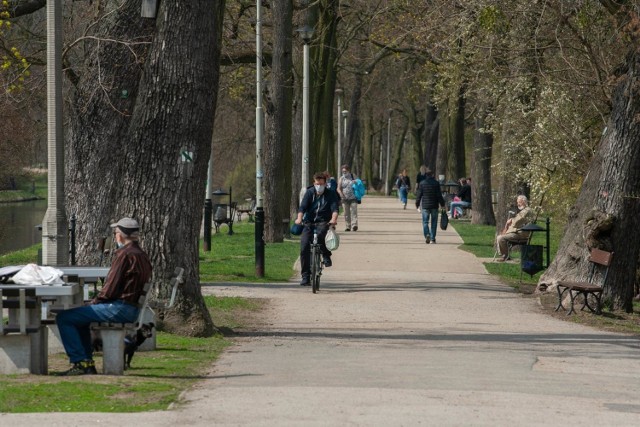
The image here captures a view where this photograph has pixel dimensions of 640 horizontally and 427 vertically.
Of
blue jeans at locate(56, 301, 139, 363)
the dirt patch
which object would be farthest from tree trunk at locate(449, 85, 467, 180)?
blue jeans at locate(56, 301, 139, 363)

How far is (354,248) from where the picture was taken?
31391 millimetres

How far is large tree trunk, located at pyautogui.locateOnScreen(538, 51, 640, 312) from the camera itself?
19500 mm

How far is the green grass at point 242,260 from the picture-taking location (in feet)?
77.3

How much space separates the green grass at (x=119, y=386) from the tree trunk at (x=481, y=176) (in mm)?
27534

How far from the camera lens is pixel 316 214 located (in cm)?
2142

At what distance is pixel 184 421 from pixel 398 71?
175 ft

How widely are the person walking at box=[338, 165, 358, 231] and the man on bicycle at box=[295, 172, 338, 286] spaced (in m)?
15.9

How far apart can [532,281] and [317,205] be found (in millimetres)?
5059

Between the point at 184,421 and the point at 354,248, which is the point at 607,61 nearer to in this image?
the point at 354,248

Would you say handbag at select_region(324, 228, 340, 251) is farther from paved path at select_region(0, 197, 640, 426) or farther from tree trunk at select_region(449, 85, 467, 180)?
tree trunk at select_region(449, 85, 467, 180)

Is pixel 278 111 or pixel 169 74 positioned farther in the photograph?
pixel 278 111

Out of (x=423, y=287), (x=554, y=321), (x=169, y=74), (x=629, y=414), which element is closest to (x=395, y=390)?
(x=629, y=414)

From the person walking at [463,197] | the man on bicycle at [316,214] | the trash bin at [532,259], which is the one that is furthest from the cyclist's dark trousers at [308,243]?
the person walking at [463,197]

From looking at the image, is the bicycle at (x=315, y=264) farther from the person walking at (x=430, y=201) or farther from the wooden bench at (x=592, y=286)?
the person walking at (x=430, y=201)
